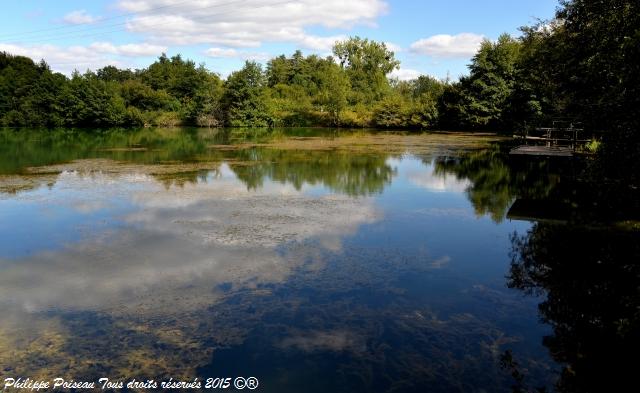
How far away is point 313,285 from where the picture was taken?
722 centimetres

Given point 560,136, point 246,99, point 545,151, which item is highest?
point 246,99

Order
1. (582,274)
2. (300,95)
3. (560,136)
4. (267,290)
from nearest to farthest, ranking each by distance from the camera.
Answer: (267,290)
(582,274)
(560,136)
(300,95)

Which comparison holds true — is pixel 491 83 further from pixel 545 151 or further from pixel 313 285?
pixel 313 285

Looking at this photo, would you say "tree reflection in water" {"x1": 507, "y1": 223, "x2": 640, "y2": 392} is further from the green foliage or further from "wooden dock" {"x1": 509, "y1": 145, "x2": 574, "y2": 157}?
the green foliage

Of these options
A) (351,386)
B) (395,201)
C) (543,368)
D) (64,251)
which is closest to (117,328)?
(351,386)

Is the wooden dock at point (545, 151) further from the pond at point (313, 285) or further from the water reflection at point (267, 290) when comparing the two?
the water reflection at point (267, 290)

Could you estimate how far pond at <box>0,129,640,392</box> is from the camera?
5086mm

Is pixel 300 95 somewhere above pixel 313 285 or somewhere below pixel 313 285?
above

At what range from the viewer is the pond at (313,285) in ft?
16.7

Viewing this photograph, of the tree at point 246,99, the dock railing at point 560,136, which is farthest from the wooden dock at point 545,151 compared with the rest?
the tree at point 246,99

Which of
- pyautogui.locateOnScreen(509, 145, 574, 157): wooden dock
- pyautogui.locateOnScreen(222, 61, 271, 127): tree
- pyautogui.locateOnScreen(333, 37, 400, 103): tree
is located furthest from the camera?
pyautogui.locateOnScreen(333, 37, 400, 103): tree

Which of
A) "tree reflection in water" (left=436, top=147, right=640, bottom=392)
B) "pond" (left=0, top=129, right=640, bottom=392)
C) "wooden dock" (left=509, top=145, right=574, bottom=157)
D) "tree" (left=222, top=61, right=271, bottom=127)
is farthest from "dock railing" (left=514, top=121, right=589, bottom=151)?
"tree" (left=222, top=61, right=271, bottom=127)

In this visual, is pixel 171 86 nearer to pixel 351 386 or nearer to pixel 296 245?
pixel 296 245

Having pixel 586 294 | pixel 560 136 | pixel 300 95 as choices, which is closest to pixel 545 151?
pixel 560 136
